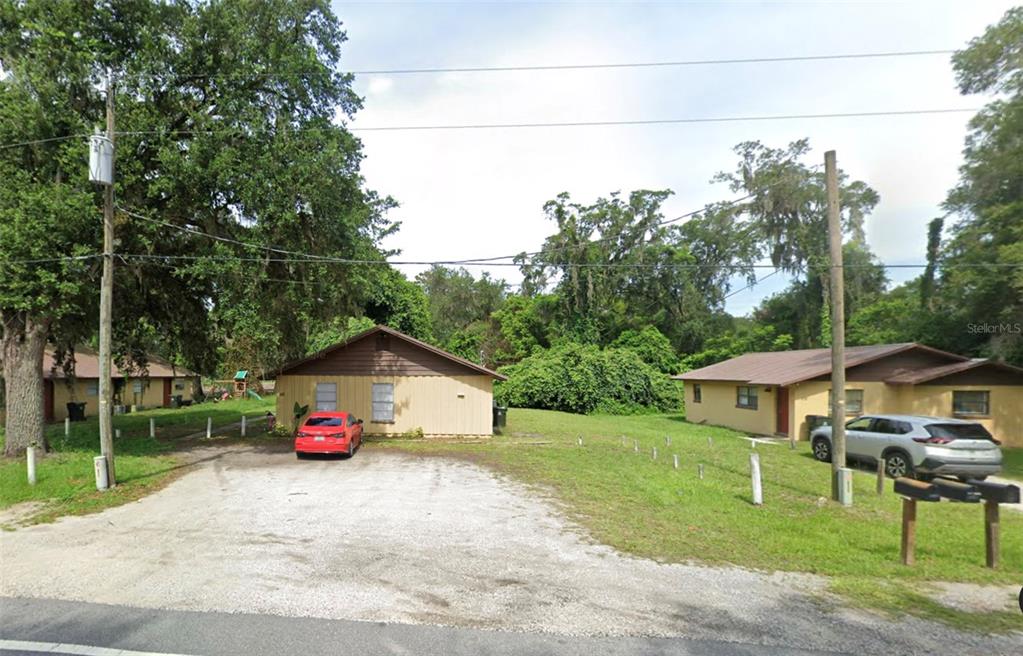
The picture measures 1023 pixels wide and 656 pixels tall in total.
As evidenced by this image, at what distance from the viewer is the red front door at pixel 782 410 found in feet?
81.1

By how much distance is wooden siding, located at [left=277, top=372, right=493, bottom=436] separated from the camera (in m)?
22.1

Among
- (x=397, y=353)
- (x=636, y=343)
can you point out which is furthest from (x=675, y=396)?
(x=397, y=353)

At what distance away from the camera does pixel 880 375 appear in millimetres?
23500

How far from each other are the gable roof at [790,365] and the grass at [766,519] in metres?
6.60

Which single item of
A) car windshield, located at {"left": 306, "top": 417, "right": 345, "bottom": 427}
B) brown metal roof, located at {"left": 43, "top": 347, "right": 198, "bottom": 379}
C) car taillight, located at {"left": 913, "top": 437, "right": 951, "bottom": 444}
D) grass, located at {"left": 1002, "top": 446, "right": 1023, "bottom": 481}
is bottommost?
grass, located at {"left": 1002, "top": 446, "right": 1023, "bottom": 481}

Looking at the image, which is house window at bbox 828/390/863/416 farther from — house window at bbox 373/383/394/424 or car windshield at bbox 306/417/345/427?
car windshield at bbox 306/417/345/427

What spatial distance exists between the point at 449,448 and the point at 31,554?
41.5 feet

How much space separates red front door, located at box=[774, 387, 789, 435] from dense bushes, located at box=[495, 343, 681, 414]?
47.5ft

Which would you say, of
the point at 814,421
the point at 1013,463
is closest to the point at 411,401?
the point at 814,421

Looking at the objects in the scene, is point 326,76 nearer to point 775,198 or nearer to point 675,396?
A: point 675,396

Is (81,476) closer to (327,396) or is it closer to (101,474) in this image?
(101,474)

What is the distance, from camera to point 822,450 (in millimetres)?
17422

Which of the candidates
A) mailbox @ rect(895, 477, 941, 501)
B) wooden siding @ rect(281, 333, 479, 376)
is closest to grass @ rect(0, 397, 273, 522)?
wooden siding @ rect(281, 333, 479, 376)

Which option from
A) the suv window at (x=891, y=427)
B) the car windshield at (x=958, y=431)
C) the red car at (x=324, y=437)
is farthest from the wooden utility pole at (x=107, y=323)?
the car windshield at (x=958, y=431)
